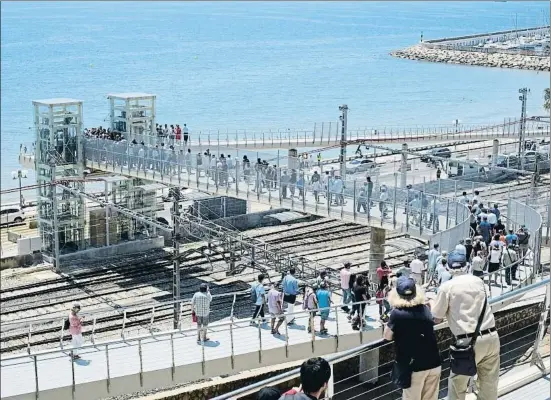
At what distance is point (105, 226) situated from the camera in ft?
86.8

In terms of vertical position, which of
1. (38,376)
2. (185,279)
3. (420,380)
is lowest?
(185,279)

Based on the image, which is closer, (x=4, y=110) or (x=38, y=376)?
(x=38, y=376)

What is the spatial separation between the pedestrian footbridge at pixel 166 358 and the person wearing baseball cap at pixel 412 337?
7.52 meters

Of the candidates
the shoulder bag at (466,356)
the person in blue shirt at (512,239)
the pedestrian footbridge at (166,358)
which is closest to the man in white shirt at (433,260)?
the pedestrian footbridge at (166,358)

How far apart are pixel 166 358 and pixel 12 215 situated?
→ 20.0 m

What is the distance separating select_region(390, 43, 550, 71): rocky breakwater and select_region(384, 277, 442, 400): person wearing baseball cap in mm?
87341

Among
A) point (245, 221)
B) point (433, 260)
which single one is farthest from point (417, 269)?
point (245, 221)

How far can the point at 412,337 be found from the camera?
16.3 feet

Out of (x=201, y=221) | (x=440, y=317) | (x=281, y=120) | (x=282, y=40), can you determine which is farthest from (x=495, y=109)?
(x=440, y=317)

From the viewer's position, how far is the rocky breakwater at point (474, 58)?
309ft

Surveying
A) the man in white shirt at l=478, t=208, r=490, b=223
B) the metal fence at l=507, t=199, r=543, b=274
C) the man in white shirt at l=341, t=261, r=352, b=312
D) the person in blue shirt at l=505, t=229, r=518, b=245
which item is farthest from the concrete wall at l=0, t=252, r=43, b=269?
the person in blue shirt at l=505, t=229, r=518, b=245

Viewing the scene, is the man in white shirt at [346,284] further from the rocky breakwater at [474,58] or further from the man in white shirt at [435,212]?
the rocky breakwater at [474,58]

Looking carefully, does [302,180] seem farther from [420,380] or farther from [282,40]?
[282,40]

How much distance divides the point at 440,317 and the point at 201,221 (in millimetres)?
21316
